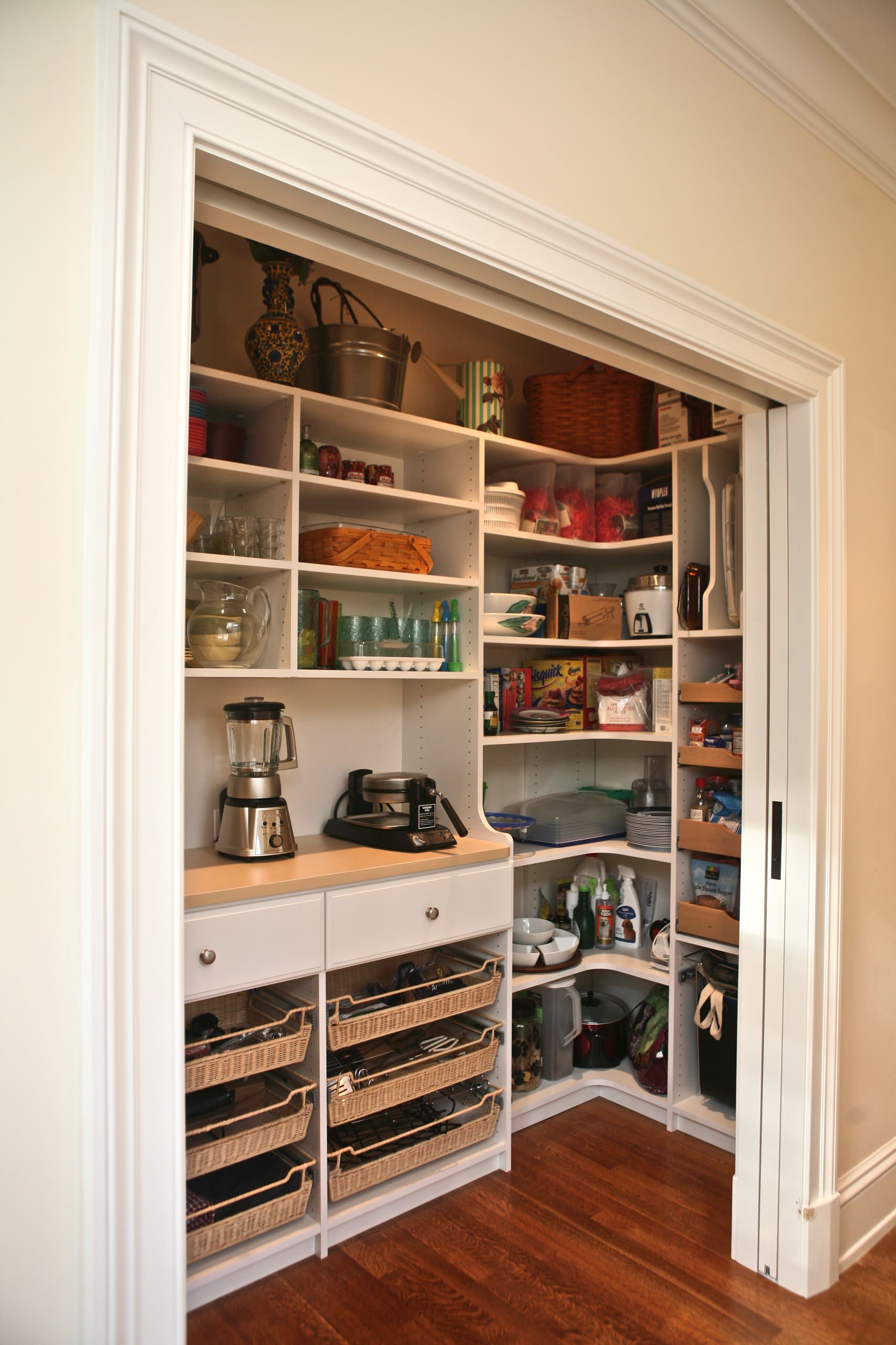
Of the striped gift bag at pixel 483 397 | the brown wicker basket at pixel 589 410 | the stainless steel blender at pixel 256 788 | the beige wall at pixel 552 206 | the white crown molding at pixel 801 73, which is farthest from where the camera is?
the brown wicker basket at pixel 589 410

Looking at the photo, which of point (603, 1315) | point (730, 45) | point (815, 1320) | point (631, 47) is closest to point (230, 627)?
point (631, 47)

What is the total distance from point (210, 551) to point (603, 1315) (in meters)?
1.99

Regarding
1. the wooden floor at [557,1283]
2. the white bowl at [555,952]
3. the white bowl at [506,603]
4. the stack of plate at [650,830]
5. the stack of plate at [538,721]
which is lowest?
the wooden floor at [557,1283]

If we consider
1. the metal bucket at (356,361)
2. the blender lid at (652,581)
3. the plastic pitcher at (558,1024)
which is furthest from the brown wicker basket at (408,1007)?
the metal bucket at (356,361)

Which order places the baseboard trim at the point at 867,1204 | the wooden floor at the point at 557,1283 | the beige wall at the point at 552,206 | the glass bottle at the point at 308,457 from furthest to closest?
the glass bottle at the point at 308,457 < the baseboard trim at the point at 867,1204 < the wooden floor at the point at 557,1283 < the beige wall at the point at 552,206

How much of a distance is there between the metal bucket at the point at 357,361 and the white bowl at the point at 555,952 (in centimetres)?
175

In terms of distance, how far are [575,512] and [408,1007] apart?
169cm

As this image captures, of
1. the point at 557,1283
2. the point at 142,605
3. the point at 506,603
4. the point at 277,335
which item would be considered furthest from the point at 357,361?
the point at 557,1283

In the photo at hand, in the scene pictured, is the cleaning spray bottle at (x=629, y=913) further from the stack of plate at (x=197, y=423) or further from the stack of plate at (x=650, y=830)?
the stack of plate at (x=197, y=423)

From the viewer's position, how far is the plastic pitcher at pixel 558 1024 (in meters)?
2.92

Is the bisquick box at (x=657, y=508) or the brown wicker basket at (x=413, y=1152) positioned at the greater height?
the bisquick box at (x=657, y=508)

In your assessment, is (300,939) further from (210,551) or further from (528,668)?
(528,668)

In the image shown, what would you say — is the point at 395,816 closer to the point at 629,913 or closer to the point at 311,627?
the point at 311,627

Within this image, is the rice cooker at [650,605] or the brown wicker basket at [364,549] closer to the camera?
the brown wicker basket at [364,549]
